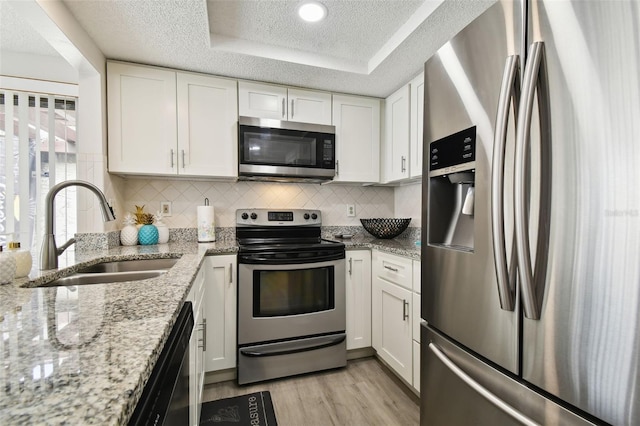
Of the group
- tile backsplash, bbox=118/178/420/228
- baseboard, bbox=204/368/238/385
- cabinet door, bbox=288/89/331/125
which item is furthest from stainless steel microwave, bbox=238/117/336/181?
baseboard, bbox=204/368/238/385

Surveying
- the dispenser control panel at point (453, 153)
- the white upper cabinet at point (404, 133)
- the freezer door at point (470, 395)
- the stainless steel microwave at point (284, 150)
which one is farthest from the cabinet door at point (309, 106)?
the freezer door at point (470, 395)

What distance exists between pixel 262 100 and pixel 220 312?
1620 mm

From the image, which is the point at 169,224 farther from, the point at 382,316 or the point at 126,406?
the point at 126,406

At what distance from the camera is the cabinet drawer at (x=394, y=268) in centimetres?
176

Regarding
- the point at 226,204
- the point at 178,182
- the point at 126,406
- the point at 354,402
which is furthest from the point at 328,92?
the point at 126,406

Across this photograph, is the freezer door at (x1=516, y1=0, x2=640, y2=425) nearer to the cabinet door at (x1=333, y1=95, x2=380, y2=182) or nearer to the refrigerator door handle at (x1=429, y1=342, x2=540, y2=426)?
the refrigerator door handle at (x1=429, y1=342, x2=540, y2=426)

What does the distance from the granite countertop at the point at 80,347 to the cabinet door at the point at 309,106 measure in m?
1.78

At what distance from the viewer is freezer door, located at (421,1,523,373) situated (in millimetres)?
852

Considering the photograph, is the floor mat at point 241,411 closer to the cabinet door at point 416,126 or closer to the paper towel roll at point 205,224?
the paper towel roll at point 205,224

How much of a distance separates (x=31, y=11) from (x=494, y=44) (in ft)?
6.41

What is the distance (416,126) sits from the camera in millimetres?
2182

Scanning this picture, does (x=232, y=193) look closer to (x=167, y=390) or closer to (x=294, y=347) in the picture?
(x=294, y=347)

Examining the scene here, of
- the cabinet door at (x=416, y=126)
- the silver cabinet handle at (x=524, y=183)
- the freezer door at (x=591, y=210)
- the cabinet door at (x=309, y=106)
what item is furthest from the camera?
the cabinet door at (x=309, y=106)

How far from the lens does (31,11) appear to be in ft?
4.30
